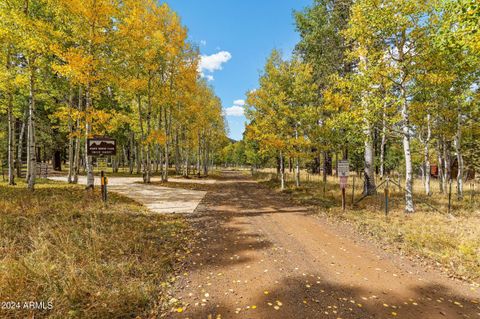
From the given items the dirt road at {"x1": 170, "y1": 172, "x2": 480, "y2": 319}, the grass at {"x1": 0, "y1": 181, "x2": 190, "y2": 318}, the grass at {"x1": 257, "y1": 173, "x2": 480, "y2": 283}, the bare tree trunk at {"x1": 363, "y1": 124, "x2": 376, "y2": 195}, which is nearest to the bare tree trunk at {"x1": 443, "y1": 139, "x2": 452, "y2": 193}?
the grass at {"x1": 257, "y1": 173, "x2": 480, "y2": 283}

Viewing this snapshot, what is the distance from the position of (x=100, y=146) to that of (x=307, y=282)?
10.6 meters

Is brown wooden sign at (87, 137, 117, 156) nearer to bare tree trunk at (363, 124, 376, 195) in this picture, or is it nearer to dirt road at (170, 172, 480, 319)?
dirt road at (170, 172, 480, 319)

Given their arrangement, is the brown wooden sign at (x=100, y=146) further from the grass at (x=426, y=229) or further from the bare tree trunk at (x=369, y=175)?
the bare tree trunk at (x=369, y=175)

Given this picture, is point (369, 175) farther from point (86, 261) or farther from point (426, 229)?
point (86, 261)

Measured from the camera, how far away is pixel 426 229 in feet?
27.6

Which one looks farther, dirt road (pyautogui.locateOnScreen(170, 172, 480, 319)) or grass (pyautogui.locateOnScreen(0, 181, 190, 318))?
dirt road (pyautogui.locateOnScreen(170, 172, 480, 319))

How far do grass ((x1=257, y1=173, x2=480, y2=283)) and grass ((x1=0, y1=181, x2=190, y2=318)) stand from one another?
6.54 m

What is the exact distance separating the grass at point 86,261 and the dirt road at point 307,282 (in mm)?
693

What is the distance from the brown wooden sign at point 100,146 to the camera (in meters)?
11.1

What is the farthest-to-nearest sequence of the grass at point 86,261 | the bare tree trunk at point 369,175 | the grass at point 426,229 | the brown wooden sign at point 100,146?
1. the bare tree trunk at point 369,175
2. the brown wooden sign at point 100,146
3. the grass at point 426,229
4. the grass at point 86,261

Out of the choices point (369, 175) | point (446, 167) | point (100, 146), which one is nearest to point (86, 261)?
point (100, 146)

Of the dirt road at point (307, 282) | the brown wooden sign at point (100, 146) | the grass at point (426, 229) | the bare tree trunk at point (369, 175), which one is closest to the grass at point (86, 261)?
the dirt road at point (307, 282)

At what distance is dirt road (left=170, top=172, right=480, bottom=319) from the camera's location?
4.18 m

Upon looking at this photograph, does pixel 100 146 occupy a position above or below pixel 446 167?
above
